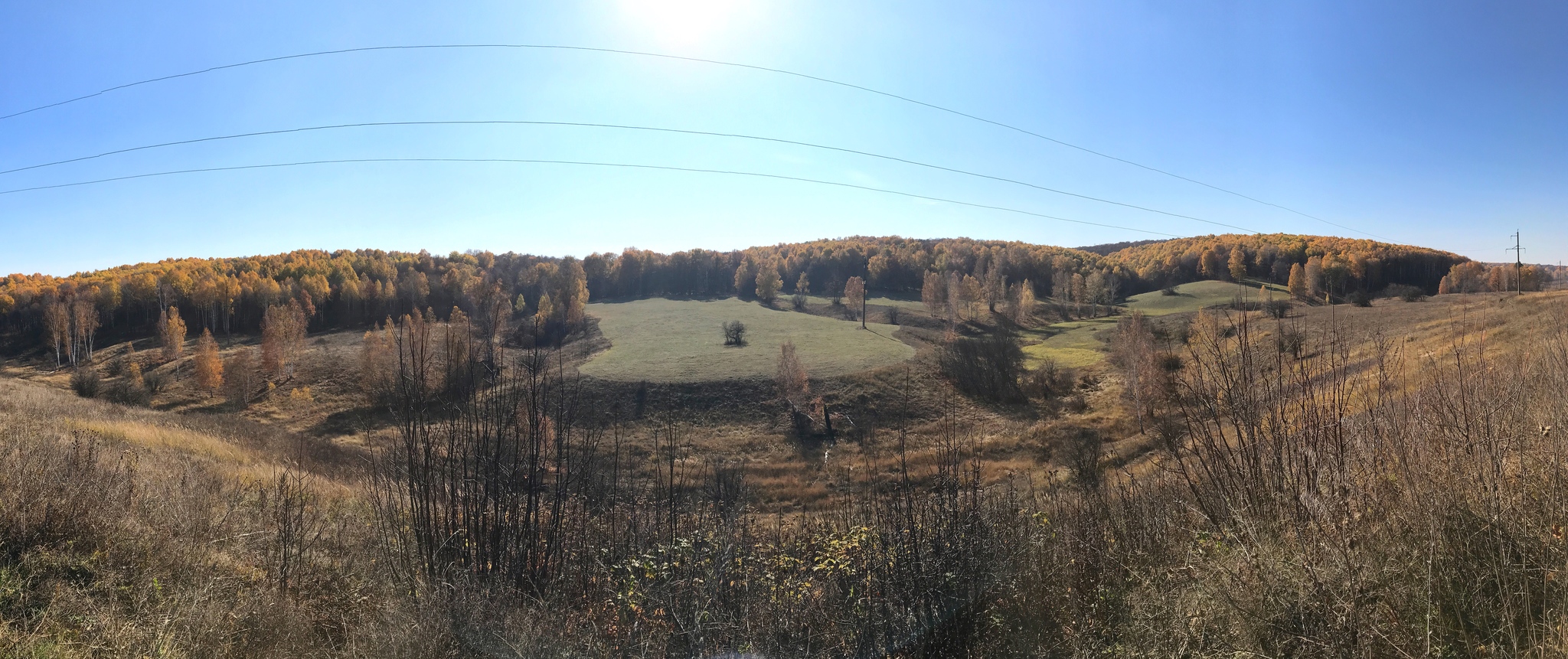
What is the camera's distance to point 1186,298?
7700cm

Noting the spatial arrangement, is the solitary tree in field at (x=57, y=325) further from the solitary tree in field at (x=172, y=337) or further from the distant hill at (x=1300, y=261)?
the distant hill at (x=1300, y=261)

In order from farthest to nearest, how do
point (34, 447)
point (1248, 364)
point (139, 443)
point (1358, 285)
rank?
1. point (1358, 285)
2. point (139, 443)
3. point (34, 447)
4. point (1248, 364)

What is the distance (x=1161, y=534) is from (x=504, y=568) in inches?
219

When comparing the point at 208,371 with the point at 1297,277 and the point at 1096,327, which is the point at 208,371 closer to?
the point at 1096,327

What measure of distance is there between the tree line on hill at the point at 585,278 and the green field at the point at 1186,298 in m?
1.86

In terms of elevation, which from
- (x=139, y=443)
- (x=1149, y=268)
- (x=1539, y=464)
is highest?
(x=1149, y=268)

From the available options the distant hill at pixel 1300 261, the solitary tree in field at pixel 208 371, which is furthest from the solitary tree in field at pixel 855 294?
the solitary tree in field at pixel 208 371

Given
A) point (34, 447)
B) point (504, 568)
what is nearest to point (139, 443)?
point (34, 447)

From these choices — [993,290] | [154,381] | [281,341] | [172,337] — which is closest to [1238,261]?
[993,290]

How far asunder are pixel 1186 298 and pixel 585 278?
8546cm

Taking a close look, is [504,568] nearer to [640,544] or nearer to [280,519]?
[640,544]

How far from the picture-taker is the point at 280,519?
6.60 m

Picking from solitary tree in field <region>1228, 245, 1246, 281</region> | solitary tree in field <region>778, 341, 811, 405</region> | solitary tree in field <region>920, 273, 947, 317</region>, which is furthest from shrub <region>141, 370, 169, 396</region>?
solitary tree in field <region>1228, 245, 1246, 281</region>

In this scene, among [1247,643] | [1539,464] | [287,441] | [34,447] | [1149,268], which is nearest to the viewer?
[1247,643]
